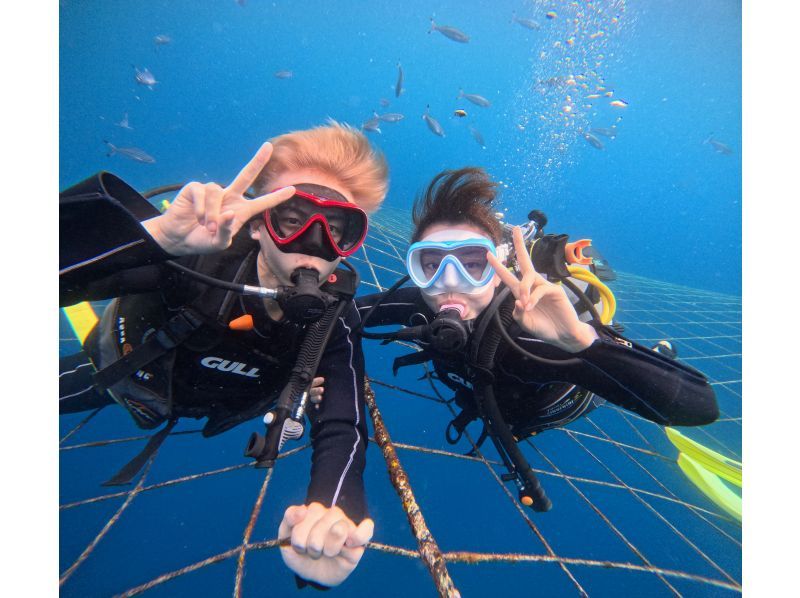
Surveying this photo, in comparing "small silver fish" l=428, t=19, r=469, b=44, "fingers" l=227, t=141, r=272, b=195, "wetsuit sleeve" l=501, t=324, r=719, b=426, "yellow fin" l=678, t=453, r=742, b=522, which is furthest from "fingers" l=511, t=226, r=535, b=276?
"small silver fish" l=428, t=19, r=469, b=44

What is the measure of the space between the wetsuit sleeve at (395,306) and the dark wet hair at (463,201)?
53cm

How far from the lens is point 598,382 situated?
2.01m

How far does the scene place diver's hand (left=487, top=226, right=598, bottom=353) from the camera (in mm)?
1715

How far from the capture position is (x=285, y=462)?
341cm

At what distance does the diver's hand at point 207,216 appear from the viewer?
4.59 ft

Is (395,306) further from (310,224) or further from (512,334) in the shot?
(310,224)

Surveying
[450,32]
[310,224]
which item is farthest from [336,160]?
[450,32]

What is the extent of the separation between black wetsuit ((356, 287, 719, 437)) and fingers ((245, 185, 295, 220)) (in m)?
1.36

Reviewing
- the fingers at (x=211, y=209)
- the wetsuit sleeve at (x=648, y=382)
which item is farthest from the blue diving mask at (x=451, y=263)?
the fingers at (x=211, y=209)

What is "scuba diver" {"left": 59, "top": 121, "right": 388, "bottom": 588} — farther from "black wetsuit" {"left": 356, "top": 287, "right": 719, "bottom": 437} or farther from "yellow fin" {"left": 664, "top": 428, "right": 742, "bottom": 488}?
"yellow fin" {"left": 664, "top": 428, "right": 742, "bottom": 488}

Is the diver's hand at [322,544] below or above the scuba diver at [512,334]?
below

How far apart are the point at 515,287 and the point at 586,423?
4291mm

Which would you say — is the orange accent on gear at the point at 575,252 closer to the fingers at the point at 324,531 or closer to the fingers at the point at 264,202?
the fingers at the point at 264,202
